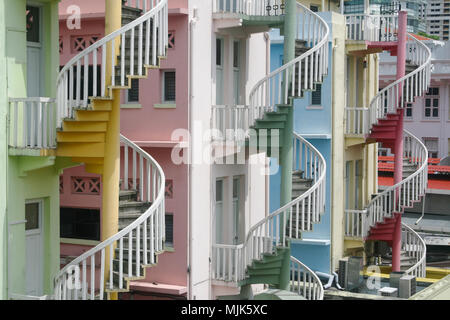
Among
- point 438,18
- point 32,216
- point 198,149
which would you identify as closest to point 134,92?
point 198,149

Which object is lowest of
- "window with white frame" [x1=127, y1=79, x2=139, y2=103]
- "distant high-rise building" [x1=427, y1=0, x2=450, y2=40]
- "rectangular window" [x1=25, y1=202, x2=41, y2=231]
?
"rectangular window" [x1=25, y1=202, x2=41, y2=231]

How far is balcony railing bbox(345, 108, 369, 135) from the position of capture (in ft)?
70.1

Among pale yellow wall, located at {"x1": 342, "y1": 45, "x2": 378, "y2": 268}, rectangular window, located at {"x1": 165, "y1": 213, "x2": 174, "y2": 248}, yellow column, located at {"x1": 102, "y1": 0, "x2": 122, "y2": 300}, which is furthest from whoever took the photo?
pale yellow wall, located at {"x1": 342, "y1": 45, "x2": 378, "y2": 268}

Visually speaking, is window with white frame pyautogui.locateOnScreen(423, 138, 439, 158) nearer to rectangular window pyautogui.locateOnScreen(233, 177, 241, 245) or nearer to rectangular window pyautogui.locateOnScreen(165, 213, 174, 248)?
rectangular window pyautogui.locateOnScreen(233, 177, 241, 245)

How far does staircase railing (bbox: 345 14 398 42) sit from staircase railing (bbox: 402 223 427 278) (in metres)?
4.91

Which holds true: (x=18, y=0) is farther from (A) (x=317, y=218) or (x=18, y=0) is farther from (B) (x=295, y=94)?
(A) (x=317, y=218)

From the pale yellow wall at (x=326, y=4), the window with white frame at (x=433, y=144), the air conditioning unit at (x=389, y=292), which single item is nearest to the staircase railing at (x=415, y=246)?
the air conditioning unit at (x=389, y=292)

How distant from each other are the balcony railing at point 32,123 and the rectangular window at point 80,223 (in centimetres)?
422

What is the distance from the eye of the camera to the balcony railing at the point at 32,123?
428 inches

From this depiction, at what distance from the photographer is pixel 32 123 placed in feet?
35.6

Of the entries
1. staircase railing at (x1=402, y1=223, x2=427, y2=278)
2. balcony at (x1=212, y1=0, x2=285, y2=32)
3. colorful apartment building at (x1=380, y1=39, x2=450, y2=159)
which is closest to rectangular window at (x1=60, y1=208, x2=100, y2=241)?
balcony at (x1=212, y1=0, x2=285, y2=32)

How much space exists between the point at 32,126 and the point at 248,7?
6.22m

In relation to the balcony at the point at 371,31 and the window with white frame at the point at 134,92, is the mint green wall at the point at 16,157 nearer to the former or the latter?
the window with white frame at the point at 134,92

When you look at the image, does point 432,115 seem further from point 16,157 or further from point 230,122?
point 16,157
